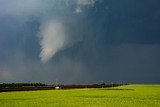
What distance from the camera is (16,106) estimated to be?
2767cm

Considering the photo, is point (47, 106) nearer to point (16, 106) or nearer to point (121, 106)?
point (16, 106)

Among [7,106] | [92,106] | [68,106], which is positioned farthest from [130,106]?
[7,106]

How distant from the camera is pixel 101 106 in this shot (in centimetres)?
2672

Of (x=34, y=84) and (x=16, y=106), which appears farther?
(x=34, y=84)

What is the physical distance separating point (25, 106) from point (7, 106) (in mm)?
1511

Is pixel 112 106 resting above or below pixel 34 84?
below

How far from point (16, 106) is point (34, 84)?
11330 centimetres

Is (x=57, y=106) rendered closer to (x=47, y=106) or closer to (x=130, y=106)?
(x=47, y=106)

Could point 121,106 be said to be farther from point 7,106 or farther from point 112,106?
point 7,106

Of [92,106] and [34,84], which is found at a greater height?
[34,84]

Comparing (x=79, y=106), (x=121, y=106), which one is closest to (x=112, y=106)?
(x=121, y=106)

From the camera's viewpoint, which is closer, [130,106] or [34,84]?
[130,106]

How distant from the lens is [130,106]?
2689 cm

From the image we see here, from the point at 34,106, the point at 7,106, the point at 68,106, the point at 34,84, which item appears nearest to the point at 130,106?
the point at 68,106
